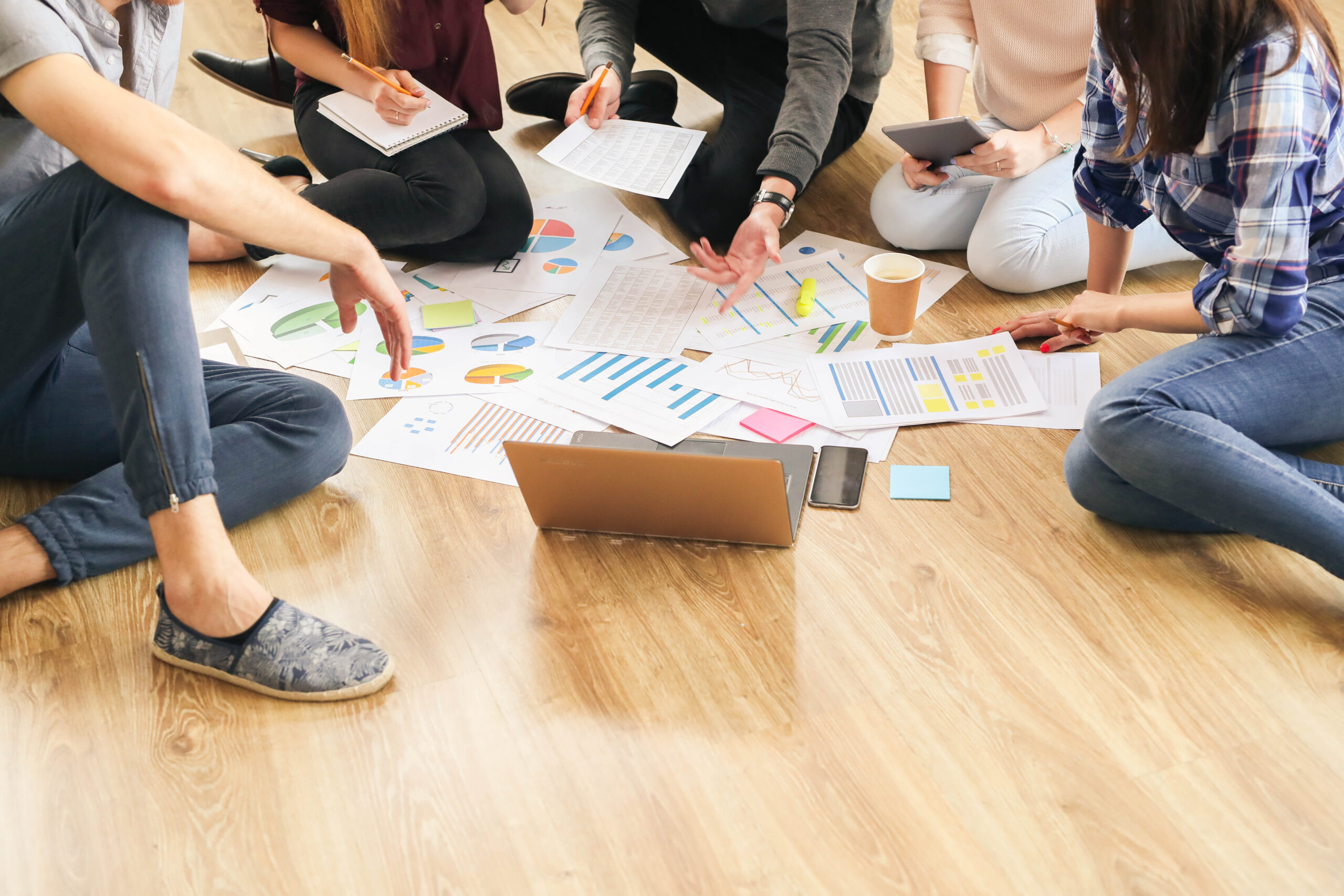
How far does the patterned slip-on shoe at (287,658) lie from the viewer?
4.00 feet

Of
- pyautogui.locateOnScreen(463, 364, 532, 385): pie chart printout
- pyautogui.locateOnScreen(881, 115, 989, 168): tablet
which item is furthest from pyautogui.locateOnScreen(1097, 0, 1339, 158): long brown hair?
pyautogui.locateOnScreen(463, 364, 532, 385): pie chart printout

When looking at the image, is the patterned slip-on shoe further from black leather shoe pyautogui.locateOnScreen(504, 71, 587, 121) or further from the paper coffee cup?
black leather shoe pyautogui.locateOnScreen(504, 71, 587, 121)

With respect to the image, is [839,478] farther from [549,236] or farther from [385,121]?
[385,121]

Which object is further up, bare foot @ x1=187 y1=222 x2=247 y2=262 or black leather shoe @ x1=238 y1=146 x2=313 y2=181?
black leather shoe @ x1=238 y1=146 x2=313 y2=181

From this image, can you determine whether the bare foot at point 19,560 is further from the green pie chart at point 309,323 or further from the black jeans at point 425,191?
the black jeans at point 425,191

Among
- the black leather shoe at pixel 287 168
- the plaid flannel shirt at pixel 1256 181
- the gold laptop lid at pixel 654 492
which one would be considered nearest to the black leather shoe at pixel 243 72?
the black leather shoe at pixel 287 168

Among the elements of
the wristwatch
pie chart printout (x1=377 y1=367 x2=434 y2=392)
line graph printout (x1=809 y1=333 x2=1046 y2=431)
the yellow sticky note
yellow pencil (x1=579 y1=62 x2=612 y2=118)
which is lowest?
pie chart printout (x1=377 y1=367 x2=434 y2=392)

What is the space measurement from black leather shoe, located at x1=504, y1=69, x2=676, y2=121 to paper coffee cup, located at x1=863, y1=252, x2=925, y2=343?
0.82 m

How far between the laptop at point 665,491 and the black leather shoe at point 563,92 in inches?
44.5

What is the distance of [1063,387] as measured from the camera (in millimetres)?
1615

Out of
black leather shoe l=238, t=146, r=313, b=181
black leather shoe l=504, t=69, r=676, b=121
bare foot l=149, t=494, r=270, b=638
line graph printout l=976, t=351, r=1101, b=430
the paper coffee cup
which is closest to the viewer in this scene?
bare foot l=149, t=494, r=270, b=638

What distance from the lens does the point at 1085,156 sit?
1.41m

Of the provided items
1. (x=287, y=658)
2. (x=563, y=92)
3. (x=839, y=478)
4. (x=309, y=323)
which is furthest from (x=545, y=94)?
(x=287, y=658)

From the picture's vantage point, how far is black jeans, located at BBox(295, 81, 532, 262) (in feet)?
6.23
